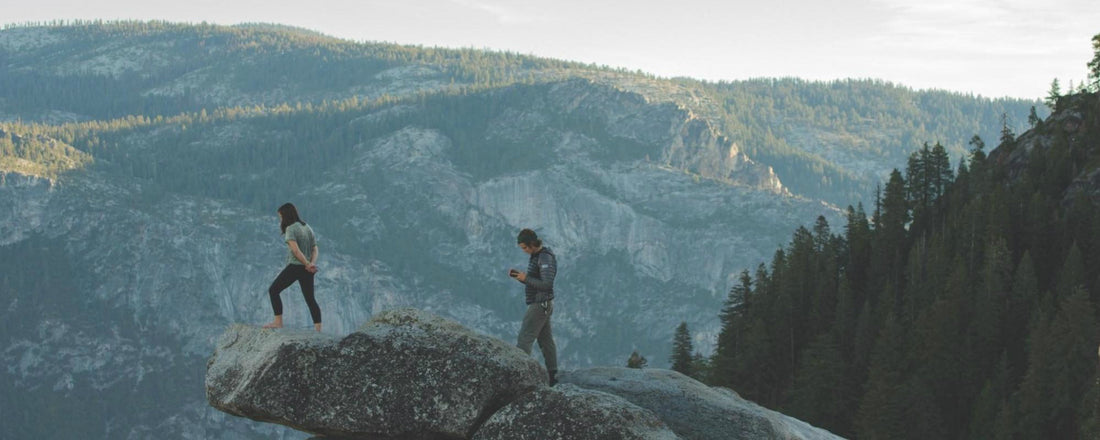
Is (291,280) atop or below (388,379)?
atop

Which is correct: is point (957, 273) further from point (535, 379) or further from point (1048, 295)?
point (535, 379)

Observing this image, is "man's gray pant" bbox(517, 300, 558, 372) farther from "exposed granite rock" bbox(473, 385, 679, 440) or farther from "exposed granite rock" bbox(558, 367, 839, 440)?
"exposed granite rock" bbox(473, 385, 679, 440)

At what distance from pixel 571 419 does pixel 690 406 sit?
451cm

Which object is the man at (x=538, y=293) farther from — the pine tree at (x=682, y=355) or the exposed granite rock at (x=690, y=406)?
the pine tree at (x=682, y=355)

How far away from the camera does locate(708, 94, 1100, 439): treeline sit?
422ft

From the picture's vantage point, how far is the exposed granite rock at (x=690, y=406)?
28656 millimetres

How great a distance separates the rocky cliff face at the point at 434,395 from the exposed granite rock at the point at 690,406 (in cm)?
3

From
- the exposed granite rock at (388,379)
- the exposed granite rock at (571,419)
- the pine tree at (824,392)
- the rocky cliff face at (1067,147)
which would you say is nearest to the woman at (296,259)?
the exposed granite rock at (388,379)

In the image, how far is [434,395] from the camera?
2742cm

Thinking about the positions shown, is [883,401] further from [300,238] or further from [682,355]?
[300,238]

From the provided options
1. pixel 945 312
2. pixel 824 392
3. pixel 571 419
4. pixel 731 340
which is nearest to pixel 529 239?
pixel 571 419

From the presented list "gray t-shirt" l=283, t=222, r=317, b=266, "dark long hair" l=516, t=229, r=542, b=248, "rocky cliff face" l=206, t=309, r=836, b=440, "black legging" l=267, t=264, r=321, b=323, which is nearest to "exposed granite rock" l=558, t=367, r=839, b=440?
"rocky cliff face" l=206, t=309, r=836, b=440

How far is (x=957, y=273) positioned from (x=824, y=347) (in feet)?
57.1

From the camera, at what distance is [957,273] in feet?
492
